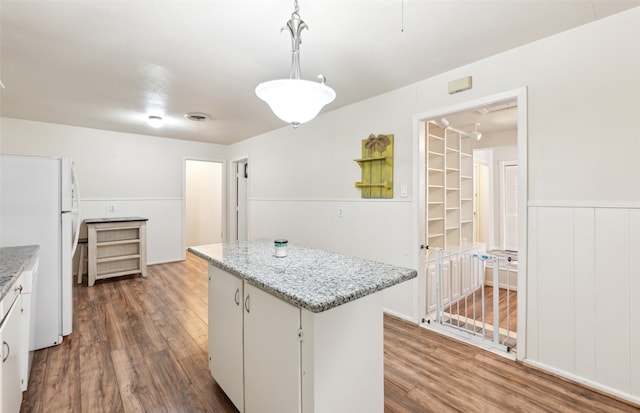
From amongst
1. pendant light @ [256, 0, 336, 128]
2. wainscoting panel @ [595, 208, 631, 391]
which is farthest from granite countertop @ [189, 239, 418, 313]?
wainscoting panel @ [595, 208, 631, 391]

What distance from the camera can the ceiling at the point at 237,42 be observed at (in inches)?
68.4

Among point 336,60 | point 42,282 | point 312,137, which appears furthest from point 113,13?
point 312,137

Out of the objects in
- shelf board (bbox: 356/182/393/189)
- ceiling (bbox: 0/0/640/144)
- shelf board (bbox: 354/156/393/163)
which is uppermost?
ceiling (bbox: 0/0/640/144)

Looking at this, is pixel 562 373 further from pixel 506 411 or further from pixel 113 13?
pixel 113 13

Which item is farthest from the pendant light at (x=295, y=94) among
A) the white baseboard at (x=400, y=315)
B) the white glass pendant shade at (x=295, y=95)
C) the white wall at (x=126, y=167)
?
the white wall at (x=126, y=167)

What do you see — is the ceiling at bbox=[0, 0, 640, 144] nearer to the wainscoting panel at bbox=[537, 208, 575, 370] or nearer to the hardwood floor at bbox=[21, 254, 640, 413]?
the wainscoting panel at bbox=[537, 208, 575, 370]

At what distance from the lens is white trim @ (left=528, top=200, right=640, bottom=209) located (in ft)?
5.80

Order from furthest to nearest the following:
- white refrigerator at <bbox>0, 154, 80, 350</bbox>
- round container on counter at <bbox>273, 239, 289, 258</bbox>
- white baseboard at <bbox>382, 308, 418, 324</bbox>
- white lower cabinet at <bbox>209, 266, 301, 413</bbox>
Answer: white baseboard at <bbox>382, 308, 418, 324</bbox>
white refrigerator at <bbox>0, 154, 80, 350</bbox>
round container on counter at <bbox>273, 239, 289, 258</bbox>
white lower cabinet at <bbox>209, 266, 301, 413</bbox>

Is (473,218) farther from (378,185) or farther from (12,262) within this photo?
(12,262)

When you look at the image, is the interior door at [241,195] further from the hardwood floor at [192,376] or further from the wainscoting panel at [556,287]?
the wainscoting panel at [556,287]

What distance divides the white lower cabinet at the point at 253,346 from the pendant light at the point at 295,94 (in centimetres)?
Result: 91

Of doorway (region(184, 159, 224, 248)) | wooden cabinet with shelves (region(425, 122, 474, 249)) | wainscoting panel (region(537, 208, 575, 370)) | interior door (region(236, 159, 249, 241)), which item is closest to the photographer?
wainscoting panel (region(537, 208, 575, 370))

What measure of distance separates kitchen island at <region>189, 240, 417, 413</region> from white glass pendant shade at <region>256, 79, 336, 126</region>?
0.82m

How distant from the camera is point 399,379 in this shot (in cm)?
201
